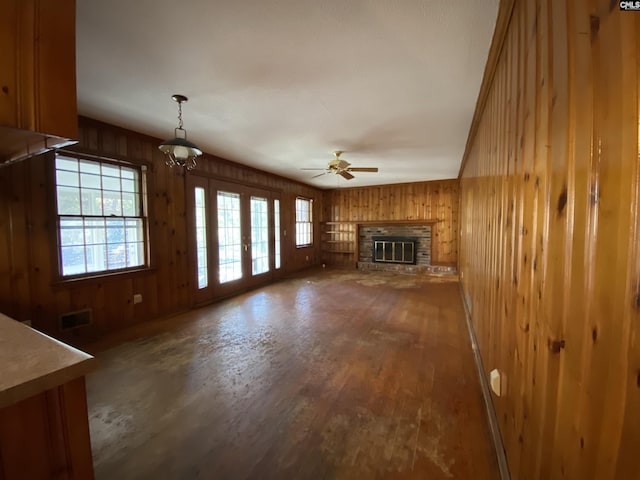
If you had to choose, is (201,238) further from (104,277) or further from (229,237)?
(104,277)

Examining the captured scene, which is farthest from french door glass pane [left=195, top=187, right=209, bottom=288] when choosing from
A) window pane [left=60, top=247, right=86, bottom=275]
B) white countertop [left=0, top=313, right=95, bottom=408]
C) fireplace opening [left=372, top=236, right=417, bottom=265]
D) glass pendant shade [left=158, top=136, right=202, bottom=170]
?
fireplace opening [left=372, top=236, right=417, bottom=265]

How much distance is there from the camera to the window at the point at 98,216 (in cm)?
280

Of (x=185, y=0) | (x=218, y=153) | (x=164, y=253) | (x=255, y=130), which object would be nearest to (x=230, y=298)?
(x=164, y=253)

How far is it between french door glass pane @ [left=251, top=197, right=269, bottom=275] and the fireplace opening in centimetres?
328

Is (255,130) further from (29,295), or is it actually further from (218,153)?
(29,295)

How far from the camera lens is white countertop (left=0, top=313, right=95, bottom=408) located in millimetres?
732

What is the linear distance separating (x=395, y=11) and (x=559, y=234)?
1431mm

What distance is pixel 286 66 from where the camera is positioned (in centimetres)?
195

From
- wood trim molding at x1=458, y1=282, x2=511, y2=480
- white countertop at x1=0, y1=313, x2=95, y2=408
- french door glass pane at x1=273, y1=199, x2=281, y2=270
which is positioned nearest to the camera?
white countertop at x1=0, y1=313, x2=95, y2=408

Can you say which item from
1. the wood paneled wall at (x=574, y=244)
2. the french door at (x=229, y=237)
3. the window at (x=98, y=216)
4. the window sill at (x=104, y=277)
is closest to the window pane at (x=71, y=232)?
the window at (x=98, y=216)

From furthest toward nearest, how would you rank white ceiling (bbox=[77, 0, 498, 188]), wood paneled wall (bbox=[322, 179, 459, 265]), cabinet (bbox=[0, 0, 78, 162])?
1. wood paneled wall (bbox=[322, 179, 459, 265])
2. white ceiling (bbox=[77, 0, 498, 188])
3. cabinet (bbox=[0, 0, 78, 162])

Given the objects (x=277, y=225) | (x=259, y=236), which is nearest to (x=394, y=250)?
(x=277, y=225)

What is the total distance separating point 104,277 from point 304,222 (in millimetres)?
4879

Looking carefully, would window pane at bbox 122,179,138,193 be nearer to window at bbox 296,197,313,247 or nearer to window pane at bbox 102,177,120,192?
window pane at bbox 102,177,120,192
